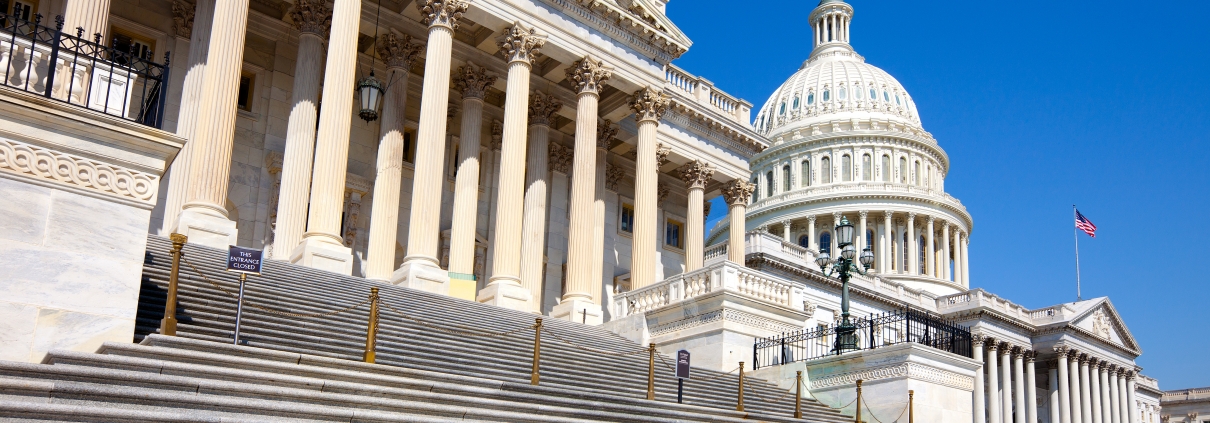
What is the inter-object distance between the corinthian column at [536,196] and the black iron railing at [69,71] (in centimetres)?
1704

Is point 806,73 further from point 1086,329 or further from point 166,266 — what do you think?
point 166,266

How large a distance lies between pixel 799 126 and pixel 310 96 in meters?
79.0

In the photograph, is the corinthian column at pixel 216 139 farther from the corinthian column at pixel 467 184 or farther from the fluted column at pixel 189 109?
the corinthian column at pixel 467 184

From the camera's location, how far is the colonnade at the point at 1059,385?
6775cm

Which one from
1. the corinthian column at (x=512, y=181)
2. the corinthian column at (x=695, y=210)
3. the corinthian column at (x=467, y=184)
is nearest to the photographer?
the corinthian column at (x=467, y=184)

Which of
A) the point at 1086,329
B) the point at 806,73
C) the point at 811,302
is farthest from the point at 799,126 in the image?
the point at 811,302

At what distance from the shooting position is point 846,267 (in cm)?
Result: 2550

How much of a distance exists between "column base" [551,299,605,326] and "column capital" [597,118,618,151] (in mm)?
8256

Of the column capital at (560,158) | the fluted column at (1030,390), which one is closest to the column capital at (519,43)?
the column capital at (560,158)

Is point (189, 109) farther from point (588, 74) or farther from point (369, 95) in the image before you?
point (588, 74)

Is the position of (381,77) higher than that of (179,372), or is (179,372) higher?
(381,77)

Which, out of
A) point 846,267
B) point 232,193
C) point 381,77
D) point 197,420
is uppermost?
point 381,77

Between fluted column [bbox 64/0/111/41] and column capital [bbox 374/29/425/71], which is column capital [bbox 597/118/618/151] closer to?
column capital [bbox 374/29/425/71]

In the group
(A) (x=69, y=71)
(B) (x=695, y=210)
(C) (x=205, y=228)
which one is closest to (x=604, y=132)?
(B) (x=695, y=210)
